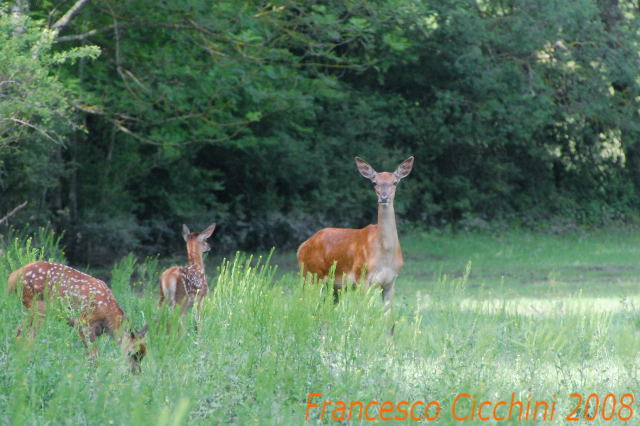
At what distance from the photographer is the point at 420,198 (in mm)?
26625

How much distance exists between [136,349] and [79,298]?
41.0 inches

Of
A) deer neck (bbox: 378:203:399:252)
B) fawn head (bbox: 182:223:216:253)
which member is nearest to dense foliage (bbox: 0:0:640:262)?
fawn head (bbox: 182:223:216:253)

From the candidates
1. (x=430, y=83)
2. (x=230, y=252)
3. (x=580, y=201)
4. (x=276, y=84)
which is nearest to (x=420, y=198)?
(x=430, y=83)

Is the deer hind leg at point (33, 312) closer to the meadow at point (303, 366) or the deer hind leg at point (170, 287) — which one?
the meadow at point (303, 366)

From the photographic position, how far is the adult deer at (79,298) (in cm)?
716

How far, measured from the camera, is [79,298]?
7.51m

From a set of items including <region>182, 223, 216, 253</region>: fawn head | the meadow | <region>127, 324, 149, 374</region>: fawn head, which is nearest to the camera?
the meadow

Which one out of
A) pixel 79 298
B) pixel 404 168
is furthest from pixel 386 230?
pixel 79 298

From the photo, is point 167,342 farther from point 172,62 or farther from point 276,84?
point 276,84

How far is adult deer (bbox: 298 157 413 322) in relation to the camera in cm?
998

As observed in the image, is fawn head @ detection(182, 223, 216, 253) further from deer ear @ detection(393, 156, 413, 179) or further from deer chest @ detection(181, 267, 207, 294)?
deer ear @ detection(393, 156, 413, 179)

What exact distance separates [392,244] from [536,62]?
673 inches

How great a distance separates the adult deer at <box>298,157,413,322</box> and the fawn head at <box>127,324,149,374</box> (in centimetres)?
303

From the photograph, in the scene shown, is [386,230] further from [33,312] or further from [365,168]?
[33,312]
